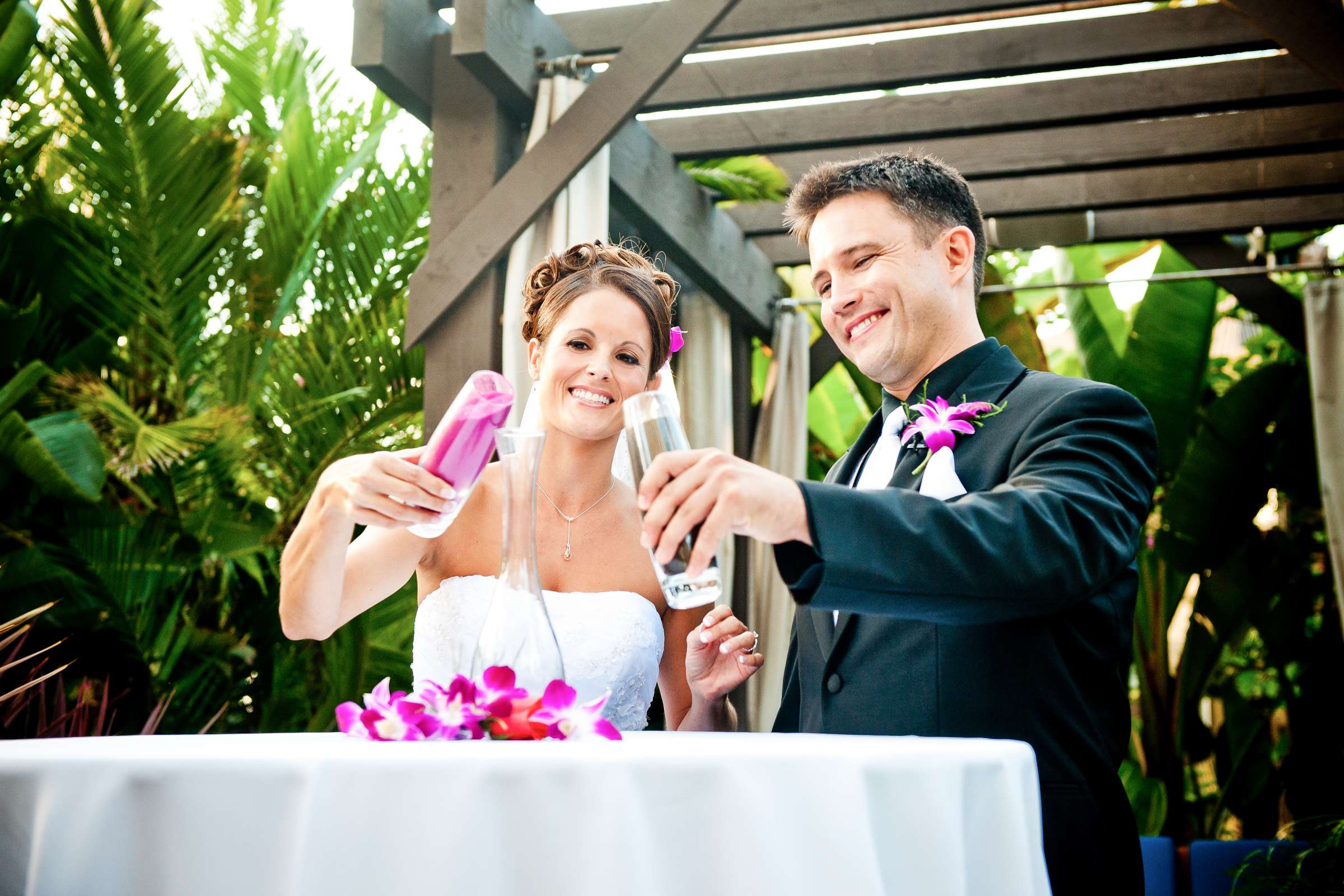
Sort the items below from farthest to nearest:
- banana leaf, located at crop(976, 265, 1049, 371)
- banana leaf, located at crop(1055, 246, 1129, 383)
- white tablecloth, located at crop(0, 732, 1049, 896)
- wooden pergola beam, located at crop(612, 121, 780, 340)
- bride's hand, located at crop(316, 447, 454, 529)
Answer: banana leaf, located at crop(1055, 246, 1129, 383) → banana leaf, located at crop(976, 265, 1049, 371) → wooden pergola beam, located at crop(612, 121, 780, 340) → bride's hand, located at crop(316, 447, 454, 529) → white tablecloth, located at crop(0, 732, 1049, 896)

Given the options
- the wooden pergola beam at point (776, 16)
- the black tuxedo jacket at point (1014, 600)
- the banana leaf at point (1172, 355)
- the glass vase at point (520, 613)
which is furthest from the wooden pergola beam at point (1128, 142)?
the glass vase at point (520, 613)

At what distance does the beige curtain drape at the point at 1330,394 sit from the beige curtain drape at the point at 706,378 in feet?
10.3

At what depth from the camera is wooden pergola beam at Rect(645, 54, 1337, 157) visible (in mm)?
5125

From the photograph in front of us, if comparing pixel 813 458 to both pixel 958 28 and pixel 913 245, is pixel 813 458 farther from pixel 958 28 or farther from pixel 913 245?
pixel 913 245

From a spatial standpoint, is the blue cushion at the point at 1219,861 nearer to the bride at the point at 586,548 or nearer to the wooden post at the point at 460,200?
the bride at the point at 586,548

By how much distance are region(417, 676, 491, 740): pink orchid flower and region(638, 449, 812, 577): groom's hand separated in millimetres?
298

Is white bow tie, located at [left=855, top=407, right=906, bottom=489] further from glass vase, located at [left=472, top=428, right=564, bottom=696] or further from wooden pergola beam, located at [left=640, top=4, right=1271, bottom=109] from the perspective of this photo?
wooden pergola beam, located at [left=640, top=4, right=1271, bottom=109]

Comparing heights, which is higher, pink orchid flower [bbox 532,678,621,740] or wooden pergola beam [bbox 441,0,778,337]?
wooden pergola beam [bbox 441,0,778,337]

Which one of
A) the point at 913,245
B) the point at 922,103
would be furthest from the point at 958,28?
the point at 913,245

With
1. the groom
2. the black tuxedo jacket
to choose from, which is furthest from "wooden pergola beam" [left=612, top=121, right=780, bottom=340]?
the black tuxedo jacket

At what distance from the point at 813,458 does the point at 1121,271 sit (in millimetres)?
4728

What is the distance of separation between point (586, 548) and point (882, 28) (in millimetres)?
2856

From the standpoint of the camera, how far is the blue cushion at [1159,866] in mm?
4004

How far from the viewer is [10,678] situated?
4332 mm
